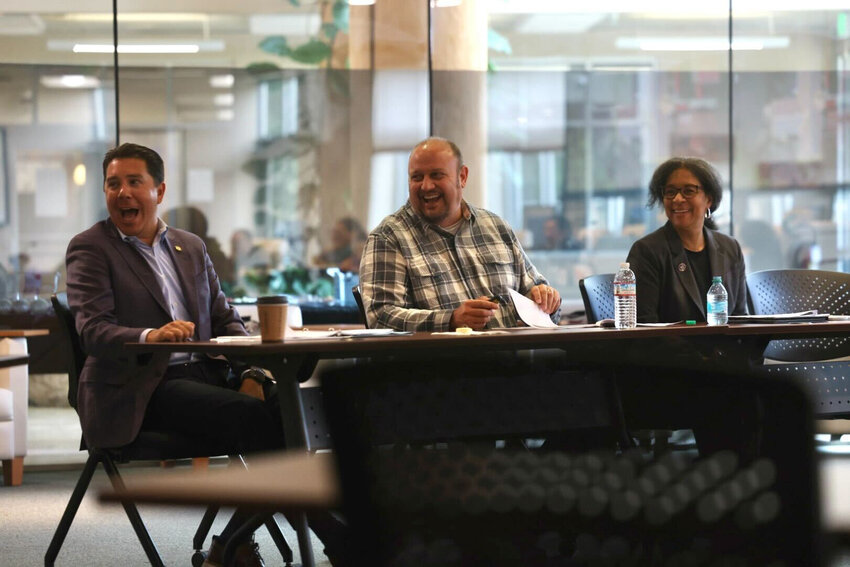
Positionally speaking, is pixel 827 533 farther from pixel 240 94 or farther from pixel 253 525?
pixel 240 94

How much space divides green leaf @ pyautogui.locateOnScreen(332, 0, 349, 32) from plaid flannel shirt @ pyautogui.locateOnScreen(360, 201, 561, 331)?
293cm

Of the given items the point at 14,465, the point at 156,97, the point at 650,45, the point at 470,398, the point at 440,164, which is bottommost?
the point at 14,465

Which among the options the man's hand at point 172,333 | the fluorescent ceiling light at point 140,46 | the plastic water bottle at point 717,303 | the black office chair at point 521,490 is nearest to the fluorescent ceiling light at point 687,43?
the fluorescent ceiling light at point 140,46

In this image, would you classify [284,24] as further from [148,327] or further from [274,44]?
[148,327]

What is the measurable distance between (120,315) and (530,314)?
1.17 metres

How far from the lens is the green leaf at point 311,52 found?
20.4ft

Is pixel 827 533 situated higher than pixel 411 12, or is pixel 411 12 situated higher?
pixel 411 12

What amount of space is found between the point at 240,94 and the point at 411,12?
1.11m

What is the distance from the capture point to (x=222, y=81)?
20.1ft

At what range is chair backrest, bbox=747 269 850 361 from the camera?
152 inches

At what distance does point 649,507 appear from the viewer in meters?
0.74

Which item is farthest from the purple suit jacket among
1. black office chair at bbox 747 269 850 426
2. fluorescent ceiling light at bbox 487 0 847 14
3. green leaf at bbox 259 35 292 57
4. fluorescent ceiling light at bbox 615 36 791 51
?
fluorescent ceiling light at bbox 615 36 791 51

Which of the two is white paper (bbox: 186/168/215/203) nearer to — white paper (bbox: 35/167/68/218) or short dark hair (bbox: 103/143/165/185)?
white paper (bbox: 35/167/68/218)

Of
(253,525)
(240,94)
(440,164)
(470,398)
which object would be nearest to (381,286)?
(440,164)
